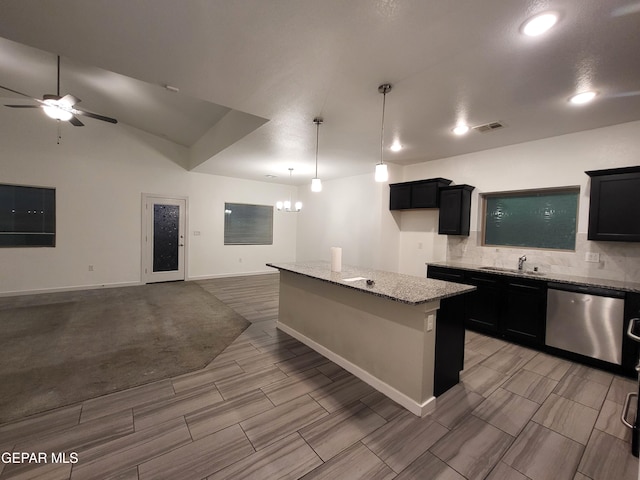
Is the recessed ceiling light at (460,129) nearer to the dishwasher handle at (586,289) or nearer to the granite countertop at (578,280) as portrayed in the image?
the granite countertop at (578,280)

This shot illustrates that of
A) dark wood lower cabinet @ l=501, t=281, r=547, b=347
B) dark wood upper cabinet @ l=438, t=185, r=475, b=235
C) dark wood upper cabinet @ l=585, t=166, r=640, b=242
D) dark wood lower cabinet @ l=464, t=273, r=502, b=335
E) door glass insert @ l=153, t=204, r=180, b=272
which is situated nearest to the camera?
dark wood upper cabinet @ l=585, t=166, r=640, b=242

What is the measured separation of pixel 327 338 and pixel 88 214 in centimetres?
578

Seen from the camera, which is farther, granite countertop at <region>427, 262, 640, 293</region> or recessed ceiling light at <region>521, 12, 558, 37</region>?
granite countertop at <region>427, 262, 640, 293</region>

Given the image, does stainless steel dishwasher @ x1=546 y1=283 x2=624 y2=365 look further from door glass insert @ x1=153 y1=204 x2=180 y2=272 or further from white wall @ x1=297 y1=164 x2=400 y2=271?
door glass insert @ x1=153 y1=204 x2=180 y2=272

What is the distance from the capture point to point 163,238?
6578 millimetres

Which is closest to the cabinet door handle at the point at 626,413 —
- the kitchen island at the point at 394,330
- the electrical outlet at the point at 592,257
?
the kitchen island at the point at 394,330

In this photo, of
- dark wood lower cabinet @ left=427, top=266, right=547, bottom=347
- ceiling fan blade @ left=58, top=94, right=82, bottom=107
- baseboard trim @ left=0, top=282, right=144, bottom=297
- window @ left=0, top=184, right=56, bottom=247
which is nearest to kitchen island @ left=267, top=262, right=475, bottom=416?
dark wood lower cabinet @ left=427, top=266, right=547, bottom=347

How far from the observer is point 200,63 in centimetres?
227

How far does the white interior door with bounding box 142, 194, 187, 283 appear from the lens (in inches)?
249

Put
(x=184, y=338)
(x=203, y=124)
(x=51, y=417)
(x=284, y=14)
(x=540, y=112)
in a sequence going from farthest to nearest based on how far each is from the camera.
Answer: (x=203, y=124) < (x=184, y=338) < (x=540, y=112) < (x=51, y=417) < (x=284, y=14)

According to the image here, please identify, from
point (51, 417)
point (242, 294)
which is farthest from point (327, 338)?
point (242, 294)

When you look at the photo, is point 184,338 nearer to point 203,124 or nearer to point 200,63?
point 200,63

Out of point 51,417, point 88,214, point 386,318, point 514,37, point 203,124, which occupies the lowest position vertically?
point 51,417

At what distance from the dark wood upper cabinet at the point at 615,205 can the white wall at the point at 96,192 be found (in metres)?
7.26
